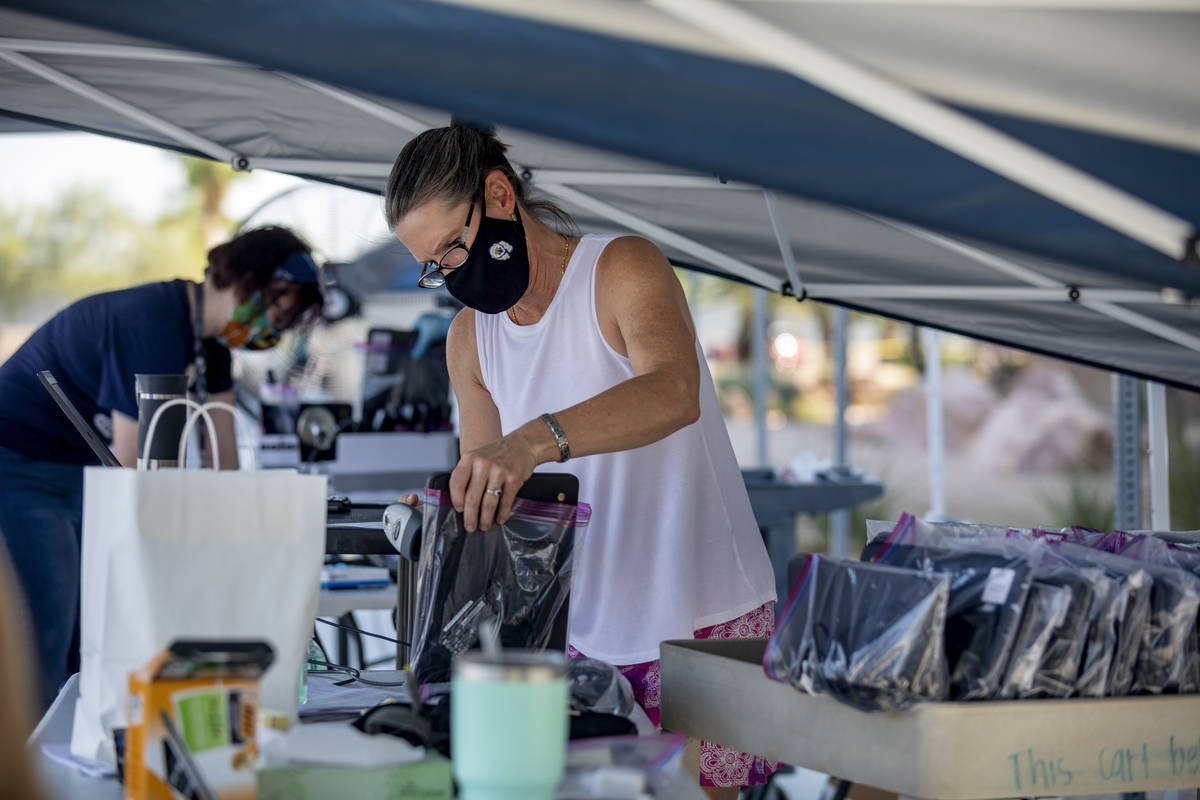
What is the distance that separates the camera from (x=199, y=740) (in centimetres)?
98

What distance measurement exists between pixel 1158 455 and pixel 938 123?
2658mm

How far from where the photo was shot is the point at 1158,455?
3301mm

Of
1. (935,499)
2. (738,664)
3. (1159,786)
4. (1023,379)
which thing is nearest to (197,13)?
(738,664)

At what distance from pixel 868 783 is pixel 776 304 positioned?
15787 millimetres

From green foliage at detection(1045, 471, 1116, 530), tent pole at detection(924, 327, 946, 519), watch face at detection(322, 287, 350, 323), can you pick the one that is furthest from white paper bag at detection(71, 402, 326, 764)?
green foliage at detection(1045, 471, 1116, 530)

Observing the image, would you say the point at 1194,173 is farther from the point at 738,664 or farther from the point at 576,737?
the point at 576,737

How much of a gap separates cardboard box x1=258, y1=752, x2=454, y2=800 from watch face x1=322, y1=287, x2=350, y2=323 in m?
4.28

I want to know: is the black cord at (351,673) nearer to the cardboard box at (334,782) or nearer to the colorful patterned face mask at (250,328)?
the cardboard box at (334,782)

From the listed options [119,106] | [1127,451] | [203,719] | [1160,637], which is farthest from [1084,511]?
[203,719]

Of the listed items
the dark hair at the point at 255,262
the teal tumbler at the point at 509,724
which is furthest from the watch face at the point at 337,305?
the teal tumbler at the point at 509,724

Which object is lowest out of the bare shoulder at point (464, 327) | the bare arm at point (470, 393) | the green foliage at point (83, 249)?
the bare arm at point (470, 393)

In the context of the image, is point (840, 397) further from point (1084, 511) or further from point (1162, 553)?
point (1162, 553)

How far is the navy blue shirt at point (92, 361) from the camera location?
2.59 m

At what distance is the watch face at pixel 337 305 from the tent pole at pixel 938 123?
4.37 m
